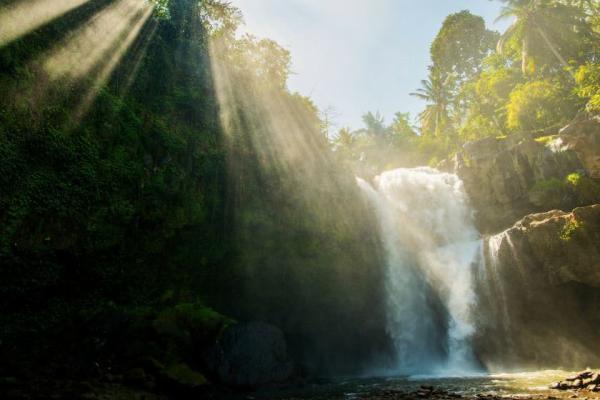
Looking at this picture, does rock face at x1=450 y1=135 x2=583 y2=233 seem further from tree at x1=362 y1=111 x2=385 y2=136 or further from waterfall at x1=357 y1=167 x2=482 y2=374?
tree at x1=362 y1=111 x2=385 y2=136

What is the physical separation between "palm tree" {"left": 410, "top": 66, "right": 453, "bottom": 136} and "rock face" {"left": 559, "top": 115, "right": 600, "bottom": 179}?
2398 centimetres

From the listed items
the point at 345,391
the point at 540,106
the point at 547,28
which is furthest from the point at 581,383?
the point at 547,28

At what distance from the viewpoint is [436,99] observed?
46844mm

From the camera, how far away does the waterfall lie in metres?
20.3

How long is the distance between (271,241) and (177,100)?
808 cm

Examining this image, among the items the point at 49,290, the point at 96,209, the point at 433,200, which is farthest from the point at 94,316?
the point at 433,200

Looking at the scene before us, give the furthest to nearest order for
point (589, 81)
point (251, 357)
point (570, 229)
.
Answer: point (589, 81) → point (570, 229) → point (251, 357)

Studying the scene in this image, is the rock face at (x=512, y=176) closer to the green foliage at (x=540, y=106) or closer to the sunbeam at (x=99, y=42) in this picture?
the green foliage at (x=540, y=106)

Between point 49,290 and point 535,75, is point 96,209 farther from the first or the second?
point 535,75

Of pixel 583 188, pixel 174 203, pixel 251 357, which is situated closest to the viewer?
pixel 251 357

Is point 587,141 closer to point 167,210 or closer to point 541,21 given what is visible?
point 541,21

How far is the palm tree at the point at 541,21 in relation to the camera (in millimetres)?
31719

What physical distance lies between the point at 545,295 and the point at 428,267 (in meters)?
6.54

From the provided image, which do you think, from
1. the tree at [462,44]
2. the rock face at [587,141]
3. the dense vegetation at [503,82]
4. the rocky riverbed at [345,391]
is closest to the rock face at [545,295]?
the rock face at [587,141]
